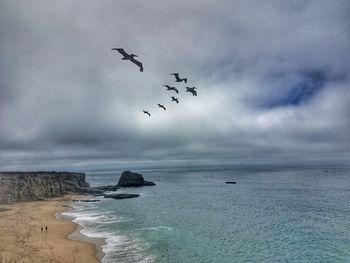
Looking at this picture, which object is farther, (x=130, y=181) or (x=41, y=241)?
(x=130, y=181)

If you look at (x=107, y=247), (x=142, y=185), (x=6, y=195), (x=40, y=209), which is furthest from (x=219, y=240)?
(x=142, y=185)

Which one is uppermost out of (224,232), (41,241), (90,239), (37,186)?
(37,186)

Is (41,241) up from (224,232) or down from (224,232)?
up

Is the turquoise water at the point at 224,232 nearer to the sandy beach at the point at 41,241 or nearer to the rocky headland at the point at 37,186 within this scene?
the sandy beach at the point at 41,241

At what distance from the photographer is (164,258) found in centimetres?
3641

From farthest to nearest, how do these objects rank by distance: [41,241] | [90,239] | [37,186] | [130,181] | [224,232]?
[130,181] → [37,186] → [224,232] → [90,239] → [41,241]

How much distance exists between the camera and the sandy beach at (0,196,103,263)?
34.9 meters

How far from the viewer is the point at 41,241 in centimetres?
4294

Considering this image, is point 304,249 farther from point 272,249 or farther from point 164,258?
point 164,258

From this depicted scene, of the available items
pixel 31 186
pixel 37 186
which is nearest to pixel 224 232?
pixel 31 186

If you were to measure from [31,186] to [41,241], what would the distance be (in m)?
58.0

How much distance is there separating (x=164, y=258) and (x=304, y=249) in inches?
674

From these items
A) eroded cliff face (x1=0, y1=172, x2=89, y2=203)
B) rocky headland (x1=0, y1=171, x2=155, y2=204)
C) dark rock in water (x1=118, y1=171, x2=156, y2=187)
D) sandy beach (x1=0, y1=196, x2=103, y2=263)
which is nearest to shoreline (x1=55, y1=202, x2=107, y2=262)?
sandy beach (x1=0, y1=196, x2=103, y2=263)

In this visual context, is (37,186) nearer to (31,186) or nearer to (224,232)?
(31,186)
